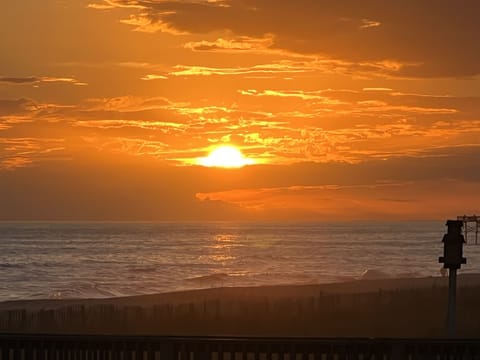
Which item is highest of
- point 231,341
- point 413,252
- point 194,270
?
point 413,252

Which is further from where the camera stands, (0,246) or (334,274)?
(0,246)

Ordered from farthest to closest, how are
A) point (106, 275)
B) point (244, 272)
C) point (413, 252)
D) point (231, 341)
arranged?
point (413, 252)
point (244, 272)
point (106, 275)
point (231, 341)

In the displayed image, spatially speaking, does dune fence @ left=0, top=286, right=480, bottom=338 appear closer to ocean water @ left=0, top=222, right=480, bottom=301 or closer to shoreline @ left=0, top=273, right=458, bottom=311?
shoreline @ left=0, top=273, right=458, bottom=311

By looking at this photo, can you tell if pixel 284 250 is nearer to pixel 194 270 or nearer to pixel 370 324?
pixel 194 270

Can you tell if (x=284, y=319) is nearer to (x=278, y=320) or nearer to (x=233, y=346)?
(x=278, y=320)

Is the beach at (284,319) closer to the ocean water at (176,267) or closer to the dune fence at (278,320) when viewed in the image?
the dune fence at (278,320)

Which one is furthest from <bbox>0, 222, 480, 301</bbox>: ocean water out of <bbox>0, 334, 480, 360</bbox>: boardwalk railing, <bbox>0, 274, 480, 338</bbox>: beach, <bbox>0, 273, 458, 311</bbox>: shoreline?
<bbox>0, 334, 480, 360</bbox>: boardwalk railing

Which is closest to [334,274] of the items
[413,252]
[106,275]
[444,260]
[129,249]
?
[106,275]

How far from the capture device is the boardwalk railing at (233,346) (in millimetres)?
16203

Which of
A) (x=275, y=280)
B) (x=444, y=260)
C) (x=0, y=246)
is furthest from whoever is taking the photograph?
(x=0, y=246)

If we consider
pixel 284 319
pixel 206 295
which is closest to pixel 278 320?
pixel 284 319

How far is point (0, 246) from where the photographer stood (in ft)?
504

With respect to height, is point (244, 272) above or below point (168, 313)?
above

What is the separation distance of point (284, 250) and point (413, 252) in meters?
21.2
